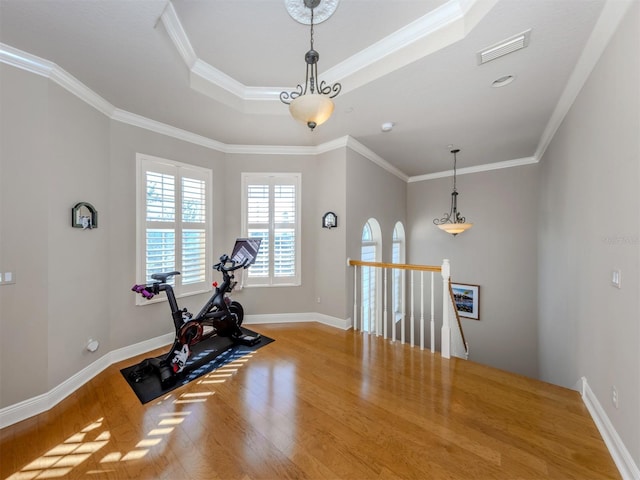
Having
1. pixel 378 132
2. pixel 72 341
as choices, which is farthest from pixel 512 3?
pixel 72 341

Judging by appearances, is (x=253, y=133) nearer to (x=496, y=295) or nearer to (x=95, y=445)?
(x=95, y=445)

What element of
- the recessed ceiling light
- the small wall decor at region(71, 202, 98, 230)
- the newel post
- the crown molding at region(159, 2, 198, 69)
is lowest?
the newel post

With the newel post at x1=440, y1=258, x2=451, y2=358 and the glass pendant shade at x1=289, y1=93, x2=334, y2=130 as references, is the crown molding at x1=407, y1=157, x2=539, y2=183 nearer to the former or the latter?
the newel post at x1=440, y1=258, x2=451, y2=358

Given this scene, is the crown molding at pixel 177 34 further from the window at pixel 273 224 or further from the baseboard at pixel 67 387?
the baseboard at pixel 67 387

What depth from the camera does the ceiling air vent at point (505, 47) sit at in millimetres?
1813

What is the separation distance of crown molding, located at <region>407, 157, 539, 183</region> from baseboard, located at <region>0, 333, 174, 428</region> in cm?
622

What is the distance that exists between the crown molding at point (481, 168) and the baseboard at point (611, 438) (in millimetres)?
4306

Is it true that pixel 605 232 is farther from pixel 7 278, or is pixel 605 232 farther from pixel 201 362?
pixel 7 278

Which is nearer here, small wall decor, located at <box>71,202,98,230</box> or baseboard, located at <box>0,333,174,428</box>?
baseboard, located at <box>0,333,174,428</box>

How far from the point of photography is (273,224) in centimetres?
402

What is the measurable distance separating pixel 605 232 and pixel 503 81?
5.35 feet

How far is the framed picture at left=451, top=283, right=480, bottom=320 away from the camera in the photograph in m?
5.35

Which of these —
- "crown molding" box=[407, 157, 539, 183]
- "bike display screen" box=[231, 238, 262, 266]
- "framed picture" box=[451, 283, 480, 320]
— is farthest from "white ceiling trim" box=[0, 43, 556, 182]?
"framed picture" box=[451, 283, 480, 320]

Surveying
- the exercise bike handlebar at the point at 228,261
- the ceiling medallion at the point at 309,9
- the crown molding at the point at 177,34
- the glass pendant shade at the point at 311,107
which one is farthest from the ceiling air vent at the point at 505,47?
the exercise bike handlebar at the point at 228,261
